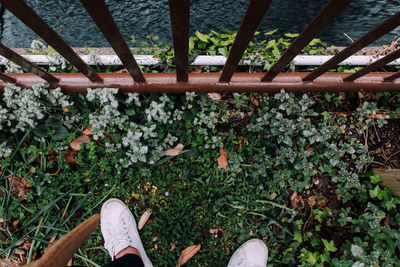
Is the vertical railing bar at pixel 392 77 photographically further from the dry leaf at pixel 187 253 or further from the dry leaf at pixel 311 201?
the dry leaf at pixel 187 253

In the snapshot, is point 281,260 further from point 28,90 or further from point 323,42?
point 28,90

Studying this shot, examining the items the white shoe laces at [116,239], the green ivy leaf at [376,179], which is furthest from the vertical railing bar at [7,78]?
the green ivy leaf at [376,179]

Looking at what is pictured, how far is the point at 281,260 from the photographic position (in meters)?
2.10

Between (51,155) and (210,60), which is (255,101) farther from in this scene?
(51,155)

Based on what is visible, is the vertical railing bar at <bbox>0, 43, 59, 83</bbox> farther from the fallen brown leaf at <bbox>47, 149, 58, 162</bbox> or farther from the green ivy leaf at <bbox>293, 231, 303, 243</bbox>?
the green ivy leaf at <bbox>293, 231, 303, 243</bbox>

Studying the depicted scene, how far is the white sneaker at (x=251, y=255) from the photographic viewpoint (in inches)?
81.2

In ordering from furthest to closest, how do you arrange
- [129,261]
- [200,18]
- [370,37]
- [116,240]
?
1. [200,18]
2. [116,240]
3. [129,261]
4. [370,37]

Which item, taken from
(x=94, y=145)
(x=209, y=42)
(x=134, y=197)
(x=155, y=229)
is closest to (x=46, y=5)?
(x=94, y=145)

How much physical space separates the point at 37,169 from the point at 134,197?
83 cm

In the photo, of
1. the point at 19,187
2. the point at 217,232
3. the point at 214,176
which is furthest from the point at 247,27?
the point at 19,187

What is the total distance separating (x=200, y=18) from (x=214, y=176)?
4.52 ft

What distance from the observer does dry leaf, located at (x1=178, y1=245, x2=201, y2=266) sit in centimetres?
213

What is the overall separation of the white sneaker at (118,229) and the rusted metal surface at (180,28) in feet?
4.28

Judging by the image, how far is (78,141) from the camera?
2133mm
